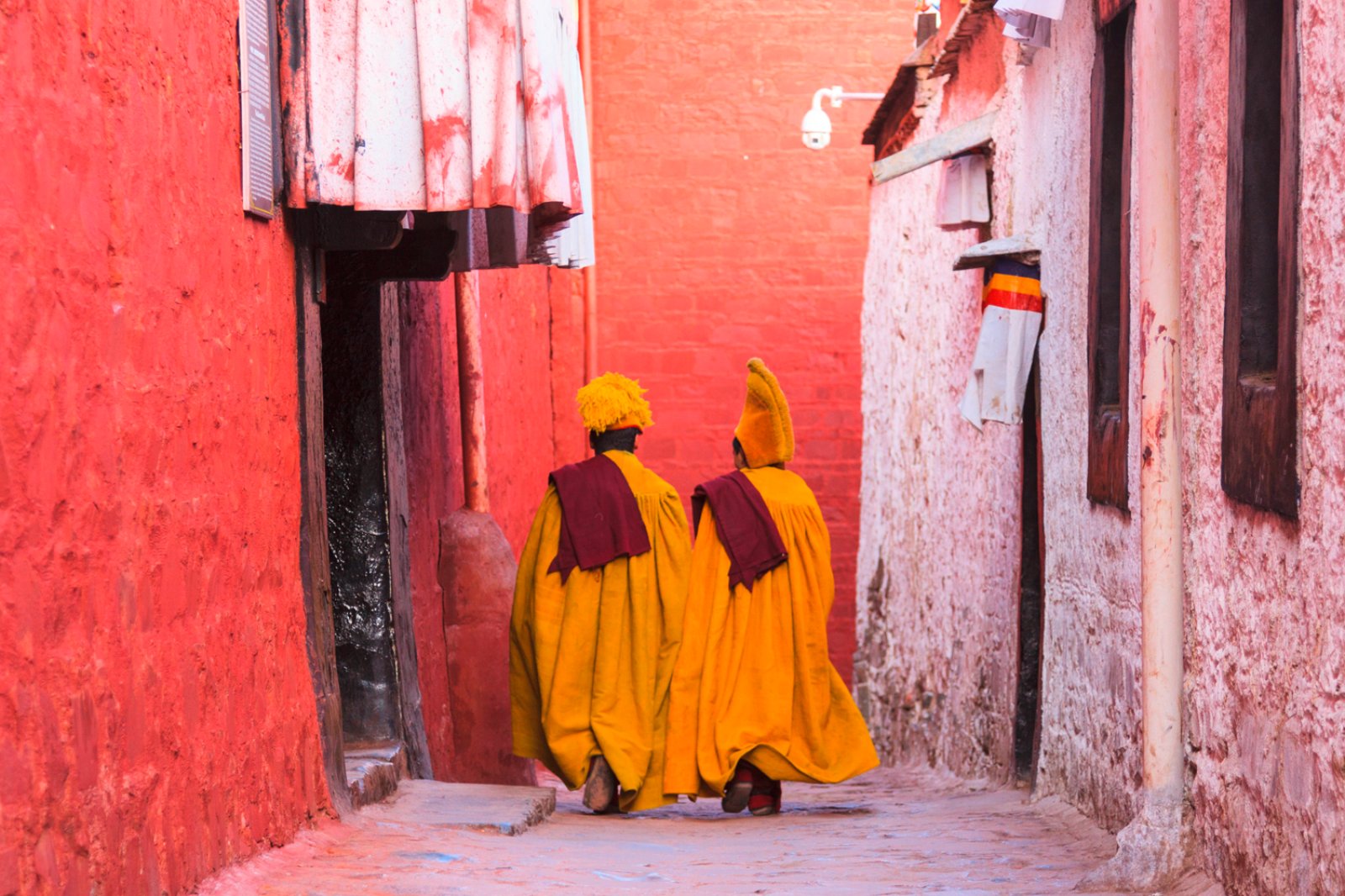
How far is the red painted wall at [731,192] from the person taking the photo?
14.0 meters

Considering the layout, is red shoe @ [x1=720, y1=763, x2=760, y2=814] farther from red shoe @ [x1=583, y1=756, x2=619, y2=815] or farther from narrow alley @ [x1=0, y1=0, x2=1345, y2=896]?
red shoe @ [x1=583, y1=756, x2=619, y2=815]

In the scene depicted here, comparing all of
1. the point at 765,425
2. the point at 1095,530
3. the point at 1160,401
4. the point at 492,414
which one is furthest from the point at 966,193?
the point at 1160,401

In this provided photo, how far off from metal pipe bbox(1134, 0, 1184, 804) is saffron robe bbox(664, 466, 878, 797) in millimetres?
2660

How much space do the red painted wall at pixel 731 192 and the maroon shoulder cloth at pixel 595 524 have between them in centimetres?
708

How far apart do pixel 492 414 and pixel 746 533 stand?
2700 mm

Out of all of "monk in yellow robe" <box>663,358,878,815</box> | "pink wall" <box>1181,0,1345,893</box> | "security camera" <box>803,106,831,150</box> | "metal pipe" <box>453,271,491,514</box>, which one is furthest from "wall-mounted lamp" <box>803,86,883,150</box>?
"pink wall" <box>1181,0,1345,893</box>

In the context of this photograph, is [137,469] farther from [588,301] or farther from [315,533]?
[588,301]

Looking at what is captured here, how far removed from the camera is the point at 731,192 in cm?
1406

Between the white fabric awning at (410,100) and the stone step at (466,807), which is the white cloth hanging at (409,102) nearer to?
the white fabric awning at (410,100)

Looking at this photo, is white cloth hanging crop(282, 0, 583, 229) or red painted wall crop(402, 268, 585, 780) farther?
red painted wall crop(402, 268, 585, 780)

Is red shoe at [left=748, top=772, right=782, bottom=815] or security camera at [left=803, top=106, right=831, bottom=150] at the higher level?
security camera at [left=803, top=106, right=831, bottom=150]

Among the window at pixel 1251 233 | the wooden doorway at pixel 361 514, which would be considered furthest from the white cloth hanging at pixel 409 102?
the window at pixel 1251 233

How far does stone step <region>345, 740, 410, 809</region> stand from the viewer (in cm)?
541

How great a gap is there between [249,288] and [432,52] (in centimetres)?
85
